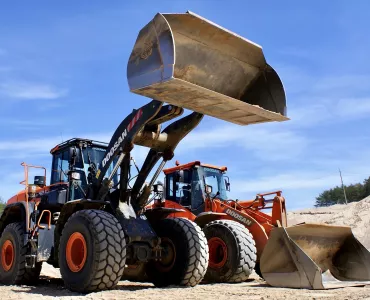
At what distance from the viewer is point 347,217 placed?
26688mm

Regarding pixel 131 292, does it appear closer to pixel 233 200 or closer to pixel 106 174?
pixel 106 174

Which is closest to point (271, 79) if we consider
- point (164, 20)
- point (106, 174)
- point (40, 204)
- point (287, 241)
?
point (164, 20)

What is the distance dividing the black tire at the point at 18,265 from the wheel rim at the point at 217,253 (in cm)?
339

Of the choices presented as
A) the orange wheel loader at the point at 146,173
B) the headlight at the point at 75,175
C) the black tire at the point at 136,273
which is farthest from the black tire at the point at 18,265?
the black tire at the point at 136,273

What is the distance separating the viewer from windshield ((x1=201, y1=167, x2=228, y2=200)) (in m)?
12.4

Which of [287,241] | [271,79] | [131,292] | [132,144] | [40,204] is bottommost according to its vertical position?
[131,292]

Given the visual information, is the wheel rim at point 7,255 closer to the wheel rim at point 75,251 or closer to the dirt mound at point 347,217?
the wheel rim at point 75,251

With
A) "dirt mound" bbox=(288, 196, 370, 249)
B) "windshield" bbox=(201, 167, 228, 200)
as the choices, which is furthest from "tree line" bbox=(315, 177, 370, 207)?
"windshield" bbox=(201, 167, 228, 200)

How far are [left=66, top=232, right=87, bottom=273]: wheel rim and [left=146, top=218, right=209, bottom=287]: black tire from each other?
1615mm

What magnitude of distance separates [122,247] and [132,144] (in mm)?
1621

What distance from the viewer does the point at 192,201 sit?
Answer: 11.9m

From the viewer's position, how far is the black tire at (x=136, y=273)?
28.5ft

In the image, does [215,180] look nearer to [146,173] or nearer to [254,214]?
[254,214]

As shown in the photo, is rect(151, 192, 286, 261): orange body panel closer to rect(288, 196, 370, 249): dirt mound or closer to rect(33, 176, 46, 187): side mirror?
rect(33, 176, 46, 187): side mirror
